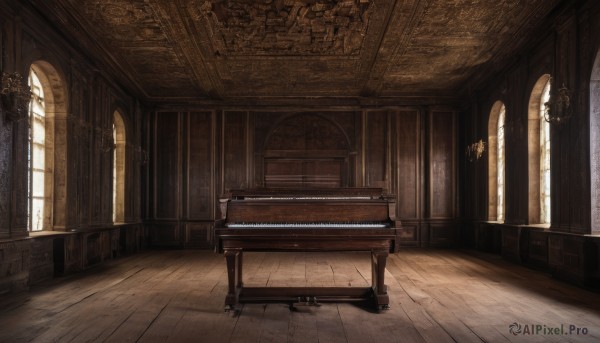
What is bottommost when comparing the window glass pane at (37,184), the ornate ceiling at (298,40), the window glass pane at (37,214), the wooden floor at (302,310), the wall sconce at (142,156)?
the wooden floor at (302,310)

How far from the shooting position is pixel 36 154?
707 cm

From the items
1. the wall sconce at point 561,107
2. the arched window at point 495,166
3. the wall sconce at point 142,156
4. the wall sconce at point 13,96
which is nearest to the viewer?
the wall sconce at point 13,96

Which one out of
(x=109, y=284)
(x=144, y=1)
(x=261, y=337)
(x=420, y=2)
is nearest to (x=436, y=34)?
(x=420, y=2)

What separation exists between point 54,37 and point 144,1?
1722 millimetres

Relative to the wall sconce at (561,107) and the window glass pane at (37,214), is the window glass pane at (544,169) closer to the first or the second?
the wall sconce at (561,107)

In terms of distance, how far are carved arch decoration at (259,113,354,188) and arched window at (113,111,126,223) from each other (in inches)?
131

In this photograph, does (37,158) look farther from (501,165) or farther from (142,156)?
(501,165)

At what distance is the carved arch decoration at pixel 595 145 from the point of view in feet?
19.1

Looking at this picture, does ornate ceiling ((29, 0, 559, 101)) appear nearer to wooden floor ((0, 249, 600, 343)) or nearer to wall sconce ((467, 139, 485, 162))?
wall sconce ((467, 139, 485, 162))

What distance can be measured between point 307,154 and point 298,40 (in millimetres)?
4290

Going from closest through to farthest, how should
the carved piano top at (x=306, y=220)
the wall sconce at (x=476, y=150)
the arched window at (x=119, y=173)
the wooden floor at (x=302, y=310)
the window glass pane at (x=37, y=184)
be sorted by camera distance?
the wooden floor at (x=302, y=310), the carved piano top at (x=306, y=220), the window glass pane at (x=37, y=184), the wall sconce at (x=476, y=150), the arched window at (x=119, y=173)

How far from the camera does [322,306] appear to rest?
4.77 m

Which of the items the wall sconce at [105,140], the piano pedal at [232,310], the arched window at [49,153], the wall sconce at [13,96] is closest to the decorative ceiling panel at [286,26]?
the wall sconce at [13,96]

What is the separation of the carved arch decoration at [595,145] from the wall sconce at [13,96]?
732 cm
